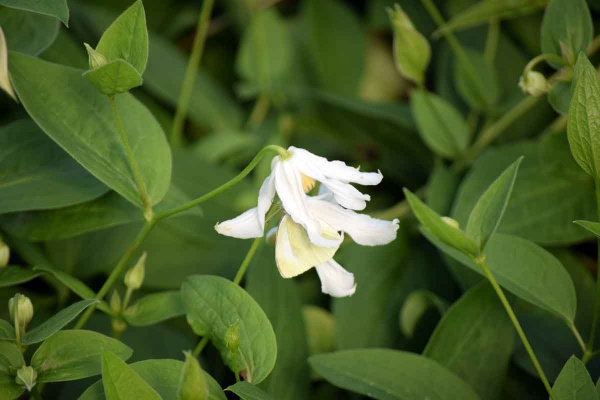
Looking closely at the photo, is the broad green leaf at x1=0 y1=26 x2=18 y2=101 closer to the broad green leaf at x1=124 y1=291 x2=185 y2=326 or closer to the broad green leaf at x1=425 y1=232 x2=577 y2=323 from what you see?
the broad green leaf at x1=124 y1=291 x2=185 y2=326

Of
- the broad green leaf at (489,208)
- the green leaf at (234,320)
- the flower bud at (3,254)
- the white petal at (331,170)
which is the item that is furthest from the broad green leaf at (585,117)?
the flower bud at (3,254)

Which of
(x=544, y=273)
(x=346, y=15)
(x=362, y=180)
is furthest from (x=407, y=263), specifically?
(x=346, y=15)

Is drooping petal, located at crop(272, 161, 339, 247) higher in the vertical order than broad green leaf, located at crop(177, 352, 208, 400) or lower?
higher

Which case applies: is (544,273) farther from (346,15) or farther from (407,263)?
(346,15)

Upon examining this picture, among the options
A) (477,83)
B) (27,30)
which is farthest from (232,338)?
(477,83)

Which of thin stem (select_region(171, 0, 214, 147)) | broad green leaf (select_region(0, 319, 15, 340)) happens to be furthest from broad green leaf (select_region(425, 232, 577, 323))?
thin stem (select_region(171, 0, 214, 147))

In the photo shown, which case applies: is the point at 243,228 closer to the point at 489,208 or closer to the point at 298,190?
the point at 298,190

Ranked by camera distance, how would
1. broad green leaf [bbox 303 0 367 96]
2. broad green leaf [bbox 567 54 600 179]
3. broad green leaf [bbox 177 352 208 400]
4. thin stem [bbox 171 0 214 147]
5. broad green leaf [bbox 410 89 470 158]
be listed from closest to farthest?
broad green leaf [bbox 177 352 208 400] → broad green leaf [bbox 567 54 600 179] → broad green leaf [bbox 410 89 470 158] → thin stem [bbox 171 0 214 147] → broad green leaf [bbox 303 0 367 96]
